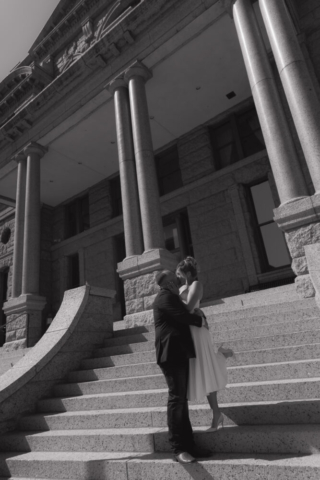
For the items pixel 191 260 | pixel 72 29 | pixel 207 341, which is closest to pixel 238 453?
pixel 207 341

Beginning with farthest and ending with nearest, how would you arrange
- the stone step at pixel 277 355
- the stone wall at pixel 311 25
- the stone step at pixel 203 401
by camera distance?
the stone wall at pixel 311 25, the stone step at pixel 277 355, the stone step at pixel 203 401

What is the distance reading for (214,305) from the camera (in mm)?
7770

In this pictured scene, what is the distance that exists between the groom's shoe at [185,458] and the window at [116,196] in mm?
14026

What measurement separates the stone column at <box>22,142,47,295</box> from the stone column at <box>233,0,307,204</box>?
338 inches

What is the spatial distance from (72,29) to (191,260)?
48.8ft

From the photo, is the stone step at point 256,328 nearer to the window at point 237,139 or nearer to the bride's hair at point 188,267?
the bride's hair at point 188,267

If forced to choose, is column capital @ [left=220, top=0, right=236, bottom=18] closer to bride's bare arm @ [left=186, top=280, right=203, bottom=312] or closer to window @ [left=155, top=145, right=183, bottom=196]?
window @ [left=155, top=145, right=183, bottom=196]

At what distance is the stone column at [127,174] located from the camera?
29.8 feet

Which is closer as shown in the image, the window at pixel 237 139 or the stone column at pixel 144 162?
the stone column at pixel 144 162

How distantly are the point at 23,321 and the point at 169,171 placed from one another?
27.9 ft

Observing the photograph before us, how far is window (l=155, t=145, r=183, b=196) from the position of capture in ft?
48.6

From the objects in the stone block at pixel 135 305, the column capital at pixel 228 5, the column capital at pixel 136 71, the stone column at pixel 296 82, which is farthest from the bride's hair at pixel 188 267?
the column capital at pixel 136 71

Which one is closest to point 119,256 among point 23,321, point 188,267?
point 23,321

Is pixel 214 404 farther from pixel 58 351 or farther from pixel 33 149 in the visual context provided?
pixel 33 149
